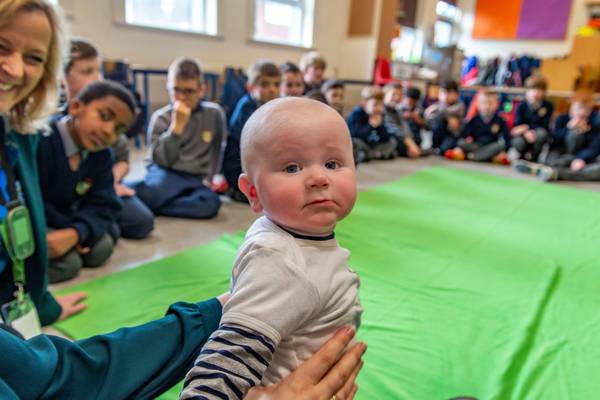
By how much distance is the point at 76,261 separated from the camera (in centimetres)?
157

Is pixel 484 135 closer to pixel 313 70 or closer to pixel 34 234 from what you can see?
pixel 313 70

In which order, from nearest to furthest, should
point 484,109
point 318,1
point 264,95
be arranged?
point 264,95
point 484,109
point 318,1

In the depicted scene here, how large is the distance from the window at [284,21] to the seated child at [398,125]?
192 cm

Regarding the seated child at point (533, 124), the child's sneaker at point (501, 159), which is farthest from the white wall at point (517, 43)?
the child's sneaker at point (501, 159)

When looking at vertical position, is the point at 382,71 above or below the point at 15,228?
above

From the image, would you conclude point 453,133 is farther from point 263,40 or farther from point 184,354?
point 184,354

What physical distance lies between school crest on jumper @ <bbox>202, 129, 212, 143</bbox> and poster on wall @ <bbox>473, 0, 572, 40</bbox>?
820 cm

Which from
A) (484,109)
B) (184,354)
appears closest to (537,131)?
(484,109)

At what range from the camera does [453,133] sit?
4.85 meters

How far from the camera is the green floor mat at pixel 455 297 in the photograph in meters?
1.09

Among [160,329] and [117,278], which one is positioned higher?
[160,329]

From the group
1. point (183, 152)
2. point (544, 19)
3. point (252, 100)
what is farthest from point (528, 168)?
point (544, 19)

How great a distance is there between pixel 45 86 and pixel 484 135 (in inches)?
178

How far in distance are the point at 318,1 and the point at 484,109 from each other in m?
3.04
